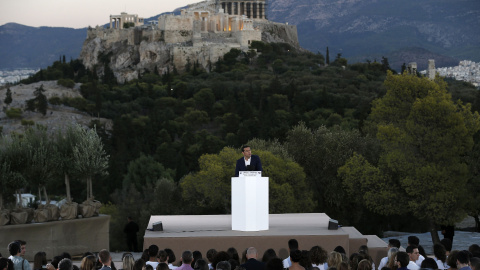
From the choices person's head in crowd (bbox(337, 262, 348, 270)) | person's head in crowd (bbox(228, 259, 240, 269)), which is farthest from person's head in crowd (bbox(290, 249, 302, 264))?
person's head in crowd (bbox(228, 259, 240, 269))

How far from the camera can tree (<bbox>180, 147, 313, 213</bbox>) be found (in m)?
41.0

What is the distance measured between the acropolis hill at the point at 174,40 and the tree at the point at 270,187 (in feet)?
287

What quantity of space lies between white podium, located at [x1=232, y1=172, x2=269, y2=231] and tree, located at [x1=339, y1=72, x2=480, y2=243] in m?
15.7

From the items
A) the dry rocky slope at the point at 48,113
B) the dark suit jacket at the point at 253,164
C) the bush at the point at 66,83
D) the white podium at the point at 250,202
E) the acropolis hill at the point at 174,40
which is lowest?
the dry rocky slope at the point at 48,113

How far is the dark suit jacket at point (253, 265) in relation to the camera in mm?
13727

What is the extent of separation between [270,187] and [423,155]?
319 inches

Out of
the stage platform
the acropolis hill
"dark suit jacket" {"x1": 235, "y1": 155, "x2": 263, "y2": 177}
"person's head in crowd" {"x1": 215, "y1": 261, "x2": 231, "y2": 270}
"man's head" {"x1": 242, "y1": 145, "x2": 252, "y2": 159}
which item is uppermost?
the acropolis hill

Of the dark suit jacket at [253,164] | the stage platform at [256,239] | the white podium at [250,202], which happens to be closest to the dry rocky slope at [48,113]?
the stage platform at [256,239]

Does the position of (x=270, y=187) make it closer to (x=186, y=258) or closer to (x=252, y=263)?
(x=252, y=263)

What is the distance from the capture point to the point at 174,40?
136 m

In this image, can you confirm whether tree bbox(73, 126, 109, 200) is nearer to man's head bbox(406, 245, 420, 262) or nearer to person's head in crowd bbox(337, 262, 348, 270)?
man's head bbox(406, 245, 420, 262)

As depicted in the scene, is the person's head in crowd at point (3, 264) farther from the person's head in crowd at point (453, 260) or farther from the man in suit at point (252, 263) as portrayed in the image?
the person's head in crowd at point (453, 260)

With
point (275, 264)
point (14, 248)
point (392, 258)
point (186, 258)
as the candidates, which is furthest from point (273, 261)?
point (14, 248)

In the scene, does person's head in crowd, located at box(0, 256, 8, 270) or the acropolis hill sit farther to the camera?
the acropolis hill
